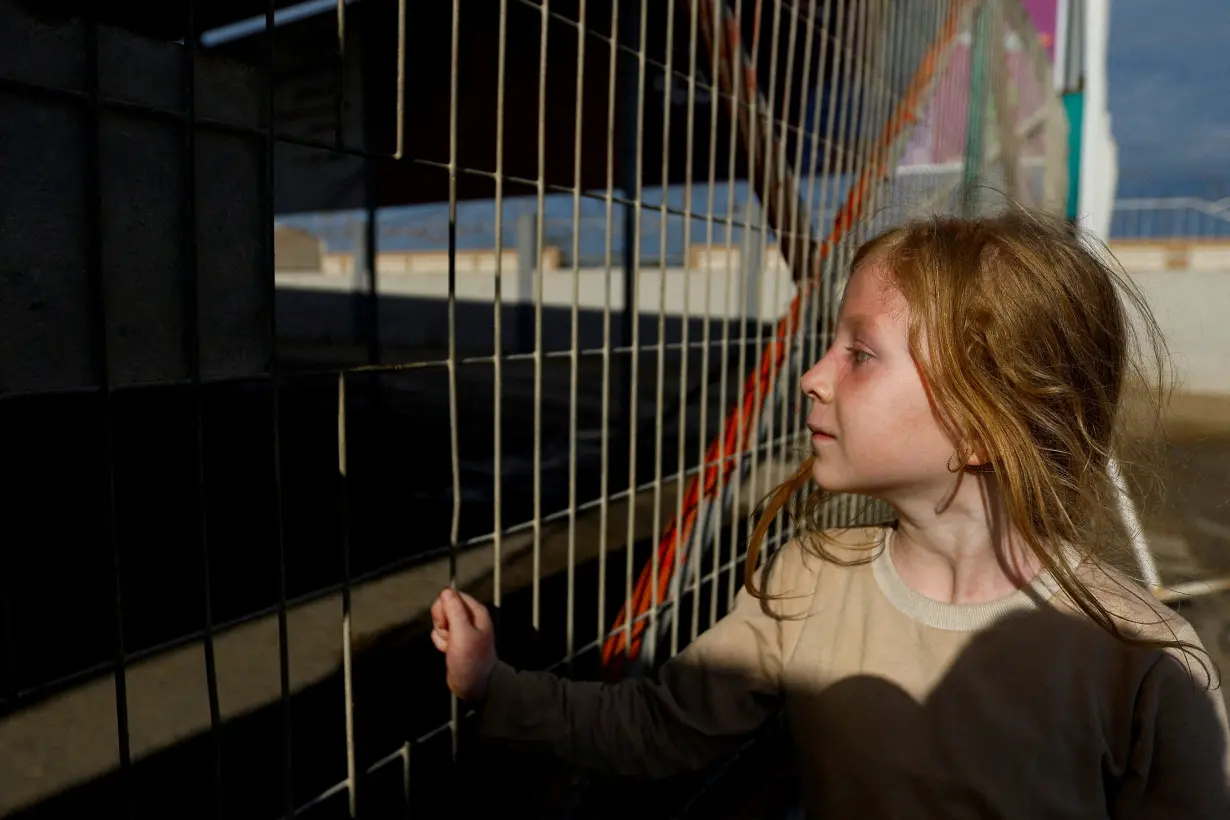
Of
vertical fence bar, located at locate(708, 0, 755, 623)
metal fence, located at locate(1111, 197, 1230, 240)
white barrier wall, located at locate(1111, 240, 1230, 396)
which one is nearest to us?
vertical fence bar, located at locate(708, 0, 755, 623)

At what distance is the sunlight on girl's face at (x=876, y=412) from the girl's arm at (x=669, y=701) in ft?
0.81

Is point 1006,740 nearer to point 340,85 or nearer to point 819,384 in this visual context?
point 819,384

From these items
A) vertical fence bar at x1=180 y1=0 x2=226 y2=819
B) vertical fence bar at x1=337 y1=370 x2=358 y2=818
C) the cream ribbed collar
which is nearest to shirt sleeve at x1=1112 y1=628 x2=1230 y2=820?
the cream ribbed collar

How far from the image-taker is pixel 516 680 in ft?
4.25

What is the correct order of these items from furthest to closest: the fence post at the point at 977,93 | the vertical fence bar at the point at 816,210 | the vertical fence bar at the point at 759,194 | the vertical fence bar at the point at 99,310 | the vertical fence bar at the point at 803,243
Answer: the fence post at the point at 977,93
the vertical fence bar at the point at 816,210
the vertical fence bar at the point at 803,243
the vertical fence bar at the point at 759,194
the vertical fence bar at the point at 99,310

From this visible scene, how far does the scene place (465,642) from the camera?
125 cm

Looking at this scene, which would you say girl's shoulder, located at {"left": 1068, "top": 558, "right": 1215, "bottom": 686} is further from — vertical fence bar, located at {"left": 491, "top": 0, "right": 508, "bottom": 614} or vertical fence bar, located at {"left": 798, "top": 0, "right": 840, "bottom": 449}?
vertical fence bar, located at {"left": 798, "top": 0, "right": 840, "bottom": 449}

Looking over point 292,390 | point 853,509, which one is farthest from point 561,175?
point 853,509

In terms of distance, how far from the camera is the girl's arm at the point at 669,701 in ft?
4.24

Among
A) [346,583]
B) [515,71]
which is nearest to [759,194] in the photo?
[346,583]

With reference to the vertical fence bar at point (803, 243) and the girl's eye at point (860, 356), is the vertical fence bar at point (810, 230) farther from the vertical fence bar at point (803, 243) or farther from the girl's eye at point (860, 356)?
the girl's eye at point (860, 356)

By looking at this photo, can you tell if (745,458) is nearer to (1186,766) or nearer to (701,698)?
(701,698)

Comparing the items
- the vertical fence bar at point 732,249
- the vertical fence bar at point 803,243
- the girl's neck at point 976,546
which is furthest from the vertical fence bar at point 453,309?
the vertical fence bar at point 803,243

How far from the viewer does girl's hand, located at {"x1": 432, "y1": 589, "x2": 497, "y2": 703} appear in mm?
1256
